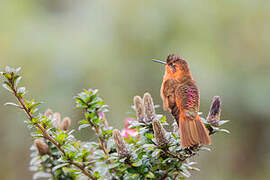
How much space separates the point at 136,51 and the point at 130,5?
0.38 metres

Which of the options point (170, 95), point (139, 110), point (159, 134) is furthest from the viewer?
point (170, 95)

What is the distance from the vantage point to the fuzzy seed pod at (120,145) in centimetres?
69

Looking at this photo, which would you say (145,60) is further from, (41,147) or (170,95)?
(41,147)

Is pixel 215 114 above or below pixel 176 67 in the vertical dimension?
below

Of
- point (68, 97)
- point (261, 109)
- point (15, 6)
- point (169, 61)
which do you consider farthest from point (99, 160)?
point (15, 6)

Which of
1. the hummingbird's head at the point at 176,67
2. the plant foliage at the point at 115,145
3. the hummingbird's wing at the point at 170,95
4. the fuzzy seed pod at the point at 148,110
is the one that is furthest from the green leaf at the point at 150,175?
the hummingbird's head at the point at 176,67

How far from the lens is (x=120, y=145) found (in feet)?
2.28

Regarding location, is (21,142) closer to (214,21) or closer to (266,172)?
(214,21)

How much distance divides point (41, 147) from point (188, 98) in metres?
0.39

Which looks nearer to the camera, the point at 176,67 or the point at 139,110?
the point at 139,110

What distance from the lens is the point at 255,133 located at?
3.03 meters

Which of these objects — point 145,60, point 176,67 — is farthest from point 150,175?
point 145,60

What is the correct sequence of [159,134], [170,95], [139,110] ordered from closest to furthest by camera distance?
1. [159,134]
2. [139,110]
3. [170,95]

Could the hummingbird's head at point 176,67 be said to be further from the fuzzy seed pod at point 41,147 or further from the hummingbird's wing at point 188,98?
the fuzzy seed pod at point 41,147
